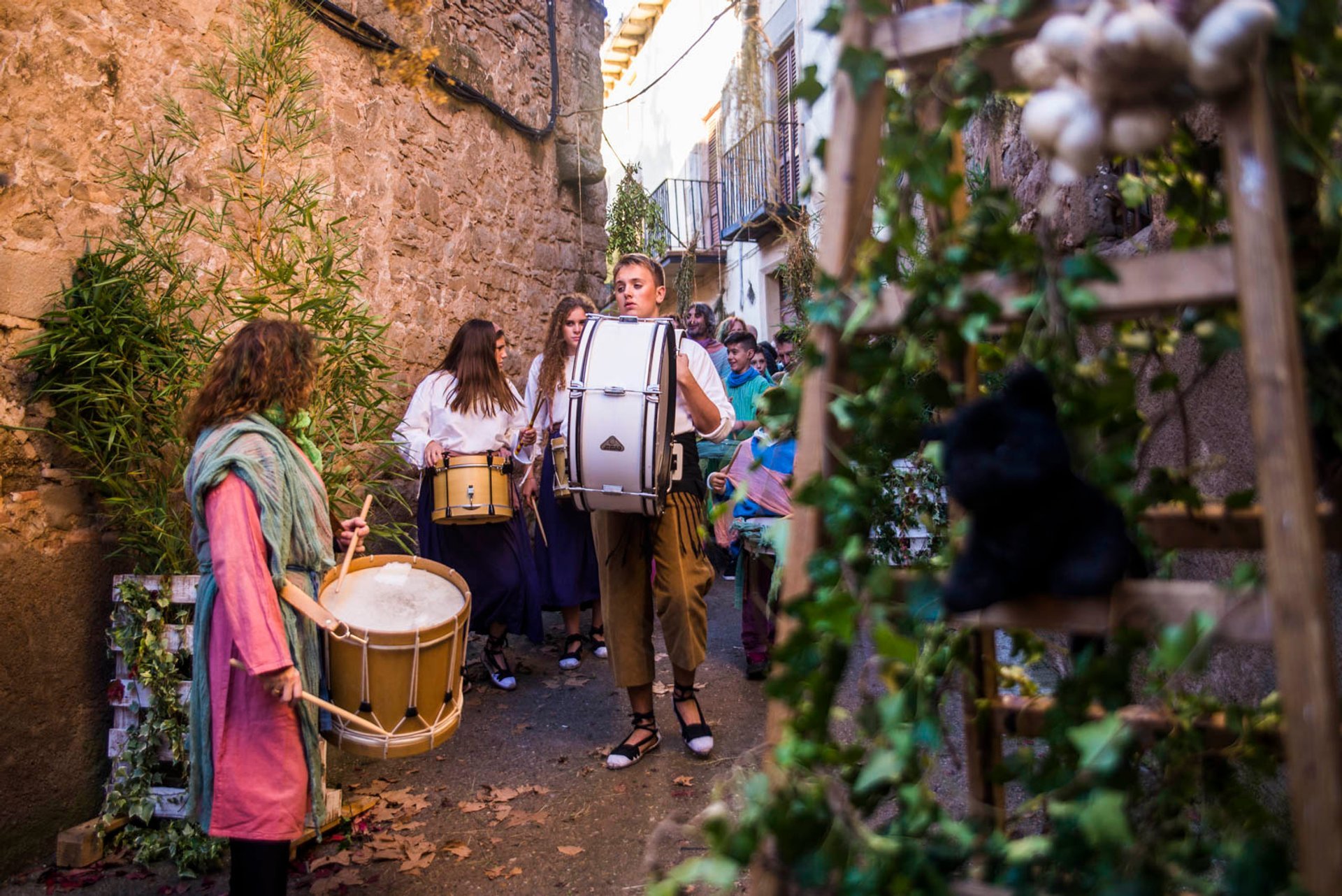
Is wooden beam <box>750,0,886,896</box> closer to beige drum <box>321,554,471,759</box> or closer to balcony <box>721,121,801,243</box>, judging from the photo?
beige drum <box>321,554,471,759</box>

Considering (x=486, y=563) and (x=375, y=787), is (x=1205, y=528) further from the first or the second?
(x=486, y=563)

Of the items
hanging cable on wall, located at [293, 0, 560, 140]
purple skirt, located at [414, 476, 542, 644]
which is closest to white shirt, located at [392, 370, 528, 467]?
purple skirt, located at [414, 476, 542, 644]

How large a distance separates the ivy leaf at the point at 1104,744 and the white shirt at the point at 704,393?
111 inches

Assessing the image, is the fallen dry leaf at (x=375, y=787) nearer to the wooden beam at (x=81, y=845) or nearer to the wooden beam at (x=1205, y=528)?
the wooden beam at (x=81, y=845)

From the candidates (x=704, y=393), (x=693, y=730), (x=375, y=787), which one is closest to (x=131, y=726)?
(x=375, y=787)

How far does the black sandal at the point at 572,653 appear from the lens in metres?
5.37

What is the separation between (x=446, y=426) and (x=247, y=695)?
253 cm

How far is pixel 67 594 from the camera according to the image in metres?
3.28

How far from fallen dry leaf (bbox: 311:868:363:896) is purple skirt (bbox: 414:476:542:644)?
80.8 inches

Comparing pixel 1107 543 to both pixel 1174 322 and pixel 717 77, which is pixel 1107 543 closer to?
pixel 1174 322

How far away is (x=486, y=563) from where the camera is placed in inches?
201

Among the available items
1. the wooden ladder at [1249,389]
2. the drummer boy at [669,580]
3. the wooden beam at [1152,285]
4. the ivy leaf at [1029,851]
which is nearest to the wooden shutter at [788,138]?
the drummer boy at [669,580]

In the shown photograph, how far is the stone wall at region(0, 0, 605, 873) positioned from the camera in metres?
3.15

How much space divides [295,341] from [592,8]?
661 cm
